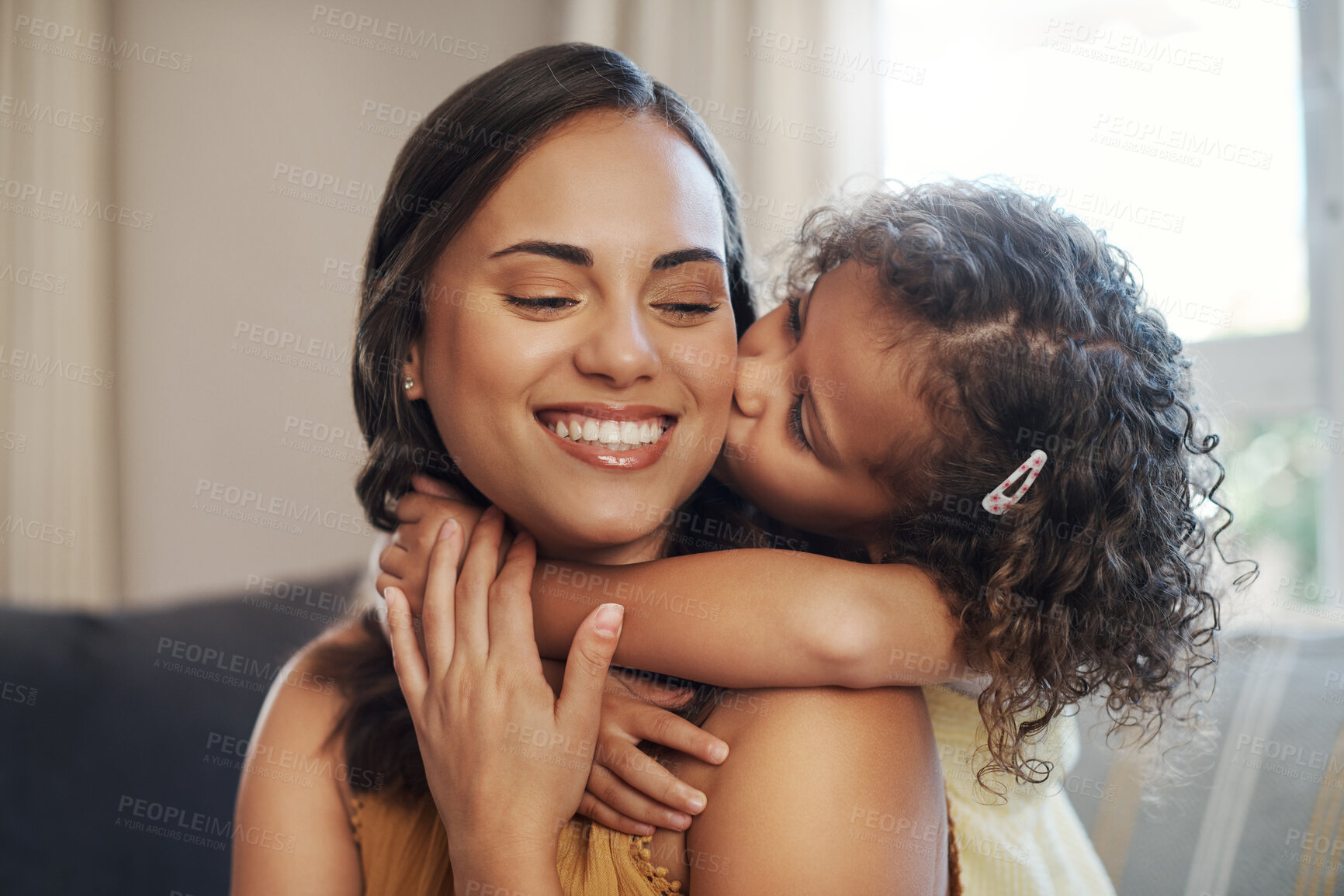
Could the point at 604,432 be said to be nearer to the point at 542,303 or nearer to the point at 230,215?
the point at 542,303

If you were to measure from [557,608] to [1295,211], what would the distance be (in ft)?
8.81

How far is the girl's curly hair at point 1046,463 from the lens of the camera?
110cm

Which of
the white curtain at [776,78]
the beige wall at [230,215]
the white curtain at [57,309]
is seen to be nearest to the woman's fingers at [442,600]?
the white curtain at [776,78]

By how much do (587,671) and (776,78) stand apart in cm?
232

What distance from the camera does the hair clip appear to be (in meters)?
1.12

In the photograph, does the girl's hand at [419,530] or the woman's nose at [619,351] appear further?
the girl's hand at [419,530]

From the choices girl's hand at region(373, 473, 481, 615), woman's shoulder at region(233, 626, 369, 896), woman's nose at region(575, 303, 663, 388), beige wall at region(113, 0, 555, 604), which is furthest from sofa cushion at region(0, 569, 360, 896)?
woman's nose at region(575, 303, 663, 388)

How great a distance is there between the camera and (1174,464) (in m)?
1.16

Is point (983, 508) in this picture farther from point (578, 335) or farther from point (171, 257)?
point (171, 257)

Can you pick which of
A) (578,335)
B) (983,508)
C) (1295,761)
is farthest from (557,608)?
(1295,761)

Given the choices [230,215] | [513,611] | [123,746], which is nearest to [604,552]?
[513,611]

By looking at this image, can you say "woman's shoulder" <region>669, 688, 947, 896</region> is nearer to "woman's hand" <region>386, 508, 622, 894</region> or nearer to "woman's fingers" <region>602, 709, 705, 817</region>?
"woman's fingers" <region>602, 709, 705, 817</region>

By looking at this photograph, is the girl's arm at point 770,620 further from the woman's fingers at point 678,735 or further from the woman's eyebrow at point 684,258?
the woman's eyebrow at point 684,258

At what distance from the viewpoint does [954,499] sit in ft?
3.82
